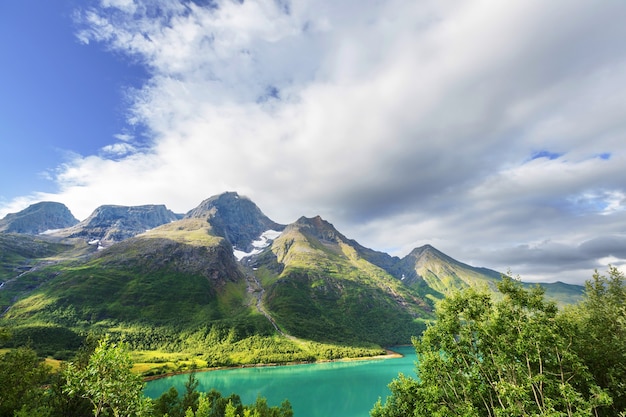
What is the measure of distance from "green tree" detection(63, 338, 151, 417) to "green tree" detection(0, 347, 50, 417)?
19618 mm

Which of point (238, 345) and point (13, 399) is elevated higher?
point (13, 399)

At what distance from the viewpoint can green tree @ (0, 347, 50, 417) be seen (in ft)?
90.3

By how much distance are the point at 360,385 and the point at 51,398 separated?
344 feet

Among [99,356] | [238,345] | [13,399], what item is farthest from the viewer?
[238,345]

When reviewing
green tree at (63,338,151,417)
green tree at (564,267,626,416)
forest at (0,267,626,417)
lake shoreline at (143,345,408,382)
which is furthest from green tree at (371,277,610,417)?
lake shoreline at (143,345,408,382)

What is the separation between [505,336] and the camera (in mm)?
24156

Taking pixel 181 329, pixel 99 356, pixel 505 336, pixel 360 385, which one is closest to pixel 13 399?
pixel 99 356

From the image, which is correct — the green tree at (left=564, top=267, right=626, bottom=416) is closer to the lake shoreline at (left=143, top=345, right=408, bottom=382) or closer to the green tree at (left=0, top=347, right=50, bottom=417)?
the green tree at (left=0, top=347, right=50, bottom=417)

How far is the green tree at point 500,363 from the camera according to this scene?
21.5 metres

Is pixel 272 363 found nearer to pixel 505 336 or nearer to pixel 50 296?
pixel 505 336

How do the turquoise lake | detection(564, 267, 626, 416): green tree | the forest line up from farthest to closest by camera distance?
the turquoise lake < detection(564, 267, 626, 416): green tree < the forest

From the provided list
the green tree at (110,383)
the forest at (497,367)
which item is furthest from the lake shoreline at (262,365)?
the green tree at (110,383)

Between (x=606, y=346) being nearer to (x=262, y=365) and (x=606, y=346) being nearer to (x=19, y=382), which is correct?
(x=19, y=382)

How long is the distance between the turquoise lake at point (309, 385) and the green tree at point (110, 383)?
7417 cm
